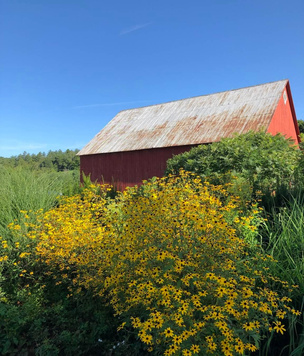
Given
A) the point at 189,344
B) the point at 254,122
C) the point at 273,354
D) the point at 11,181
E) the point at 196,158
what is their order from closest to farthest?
the point at 189,344
the point at 273,354
the point at 11,181
the point at 196,158
the point at 254,122

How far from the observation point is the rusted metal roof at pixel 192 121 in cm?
1295

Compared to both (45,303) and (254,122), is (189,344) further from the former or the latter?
(254,122)

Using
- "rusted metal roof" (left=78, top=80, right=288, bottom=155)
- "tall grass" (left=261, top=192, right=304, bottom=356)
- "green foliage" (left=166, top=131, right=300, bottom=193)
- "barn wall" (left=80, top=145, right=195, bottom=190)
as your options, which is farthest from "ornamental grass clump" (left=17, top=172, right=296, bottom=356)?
"barn wall" (left=80, top=145, right=195, bottom=190)

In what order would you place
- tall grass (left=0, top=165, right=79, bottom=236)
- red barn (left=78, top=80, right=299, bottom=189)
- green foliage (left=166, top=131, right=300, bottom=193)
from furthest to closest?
red barn (left=78, top=80, right=299, bottom=189)
green foliage (left=166, top=131, right=300, bottom=193)
tall grass (left=0, top=165, right=79, bottom=236)

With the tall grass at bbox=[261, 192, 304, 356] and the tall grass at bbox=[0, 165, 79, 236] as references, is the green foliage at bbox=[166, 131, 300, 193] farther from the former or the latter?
the tall grass at bbox=[0, 165, 79, 236]

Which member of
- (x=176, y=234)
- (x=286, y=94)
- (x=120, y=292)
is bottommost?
(x=120, y=292)

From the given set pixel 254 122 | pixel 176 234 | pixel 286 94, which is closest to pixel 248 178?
pixel 176 234

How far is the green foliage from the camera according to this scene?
6821mm

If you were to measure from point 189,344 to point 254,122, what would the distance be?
39.3 feet

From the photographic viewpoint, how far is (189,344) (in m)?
2.05

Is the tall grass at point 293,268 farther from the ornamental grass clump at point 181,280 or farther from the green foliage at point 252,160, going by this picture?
the green foliage at point 252,160

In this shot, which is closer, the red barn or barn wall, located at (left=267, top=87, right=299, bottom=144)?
the red barn

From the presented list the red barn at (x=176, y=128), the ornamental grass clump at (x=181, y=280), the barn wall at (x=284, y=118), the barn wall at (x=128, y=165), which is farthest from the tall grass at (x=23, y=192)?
the barn wall at (x=284, y=118)

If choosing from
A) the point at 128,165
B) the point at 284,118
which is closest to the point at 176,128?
the point at 128,165
